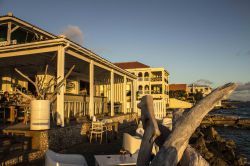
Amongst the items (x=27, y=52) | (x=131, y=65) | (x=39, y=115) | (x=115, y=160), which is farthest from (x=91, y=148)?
(x=131, y=65)

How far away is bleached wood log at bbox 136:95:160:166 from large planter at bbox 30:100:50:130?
567 centimetres

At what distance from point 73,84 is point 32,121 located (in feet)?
35.1

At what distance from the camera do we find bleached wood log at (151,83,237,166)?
11.2 feet

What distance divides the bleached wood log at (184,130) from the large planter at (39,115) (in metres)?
6.39

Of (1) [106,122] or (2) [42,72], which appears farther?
(2) [42,72]

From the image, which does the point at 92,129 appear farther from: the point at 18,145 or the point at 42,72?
the point at 42,72

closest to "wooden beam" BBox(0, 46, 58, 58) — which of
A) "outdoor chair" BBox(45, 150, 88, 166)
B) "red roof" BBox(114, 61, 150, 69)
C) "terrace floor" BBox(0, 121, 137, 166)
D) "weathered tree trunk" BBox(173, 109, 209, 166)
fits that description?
"terrace floor" BBox(0, 121, 137, 166)

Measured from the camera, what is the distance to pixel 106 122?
12.5m

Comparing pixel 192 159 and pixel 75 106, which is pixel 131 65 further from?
pixel 192 159

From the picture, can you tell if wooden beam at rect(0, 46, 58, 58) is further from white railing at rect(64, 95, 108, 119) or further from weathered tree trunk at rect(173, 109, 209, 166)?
weathered tree trunk at rect(173, 109, 209, 166)

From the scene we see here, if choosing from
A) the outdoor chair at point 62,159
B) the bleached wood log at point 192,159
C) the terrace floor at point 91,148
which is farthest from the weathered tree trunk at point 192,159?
the terrace floor at point 91,148

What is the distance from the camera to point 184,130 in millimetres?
3555

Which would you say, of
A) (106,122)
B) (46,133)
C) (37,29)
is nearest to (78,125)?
(106,122)

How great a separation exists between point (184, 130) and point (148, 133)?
2.43ft
